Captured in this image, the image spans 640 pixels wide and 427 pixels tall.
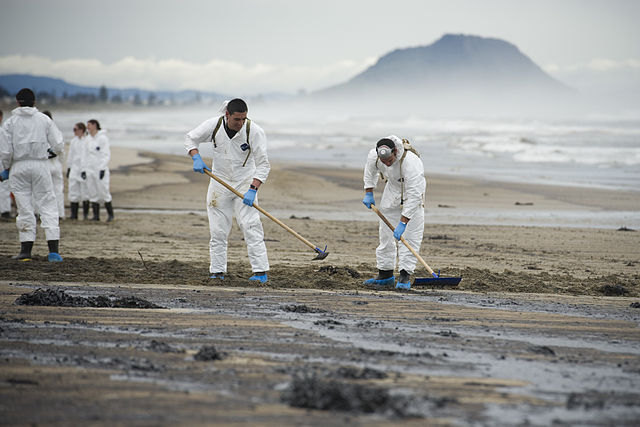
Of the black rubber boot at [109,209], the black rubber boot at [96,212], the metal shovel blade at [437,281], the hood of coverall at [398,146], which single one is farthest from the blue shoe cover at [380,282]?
the black rubber boot at [96,212]

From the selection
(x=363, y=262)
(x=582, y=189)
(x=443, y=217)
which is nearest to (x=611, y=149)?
(x=582, y=189)

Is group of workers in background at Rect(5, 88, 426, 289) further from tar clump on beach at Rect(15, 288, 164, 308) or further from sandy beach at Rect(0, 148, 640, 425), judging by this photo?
tar clump on beach at Rect(15, 288, 164, 308)

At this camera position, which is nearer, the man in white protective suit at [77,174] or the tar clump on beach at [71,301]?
the tar clump on beach at [71,301]

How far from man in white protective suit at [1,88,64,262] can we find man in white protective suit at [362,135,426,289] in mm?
4096

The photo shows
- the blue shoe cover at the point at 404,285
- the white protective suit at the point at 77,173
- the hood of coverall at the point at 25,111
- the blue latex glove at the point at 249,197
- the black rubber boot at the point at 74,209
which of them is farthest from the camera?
the black rubber boot at the point at 74,209

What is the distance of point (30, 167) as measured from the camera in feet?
27.2

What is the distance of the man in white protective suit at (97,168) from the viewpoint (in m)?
12.6

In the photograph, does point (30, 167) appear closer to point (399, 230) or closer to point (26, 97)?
point (26, 97)

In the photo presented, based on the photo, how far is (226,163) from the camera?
24.3 ft

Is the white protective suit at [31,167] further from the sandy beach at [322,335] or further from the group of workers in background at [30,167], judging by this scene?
the sandy beach at [322,335]

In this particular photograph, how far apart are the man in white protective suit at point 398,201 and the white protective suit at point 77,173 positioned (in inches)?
276

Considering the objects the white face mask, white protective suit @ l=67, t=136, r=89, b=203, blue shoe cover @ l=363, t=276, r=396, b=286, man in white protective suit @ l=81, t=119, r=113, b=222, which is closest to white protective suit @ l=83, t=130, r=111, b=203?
man in white protective suit @ l=81, t=119, r=113, b=222

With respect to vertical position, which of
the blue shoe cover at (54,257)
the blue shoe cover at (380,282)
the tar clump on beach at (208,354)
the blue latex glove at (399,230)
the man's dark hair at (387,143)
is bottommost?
the blue shoe cover at (380,282)

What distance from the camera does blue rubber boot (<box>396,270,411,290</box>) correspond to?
24.8 feet
